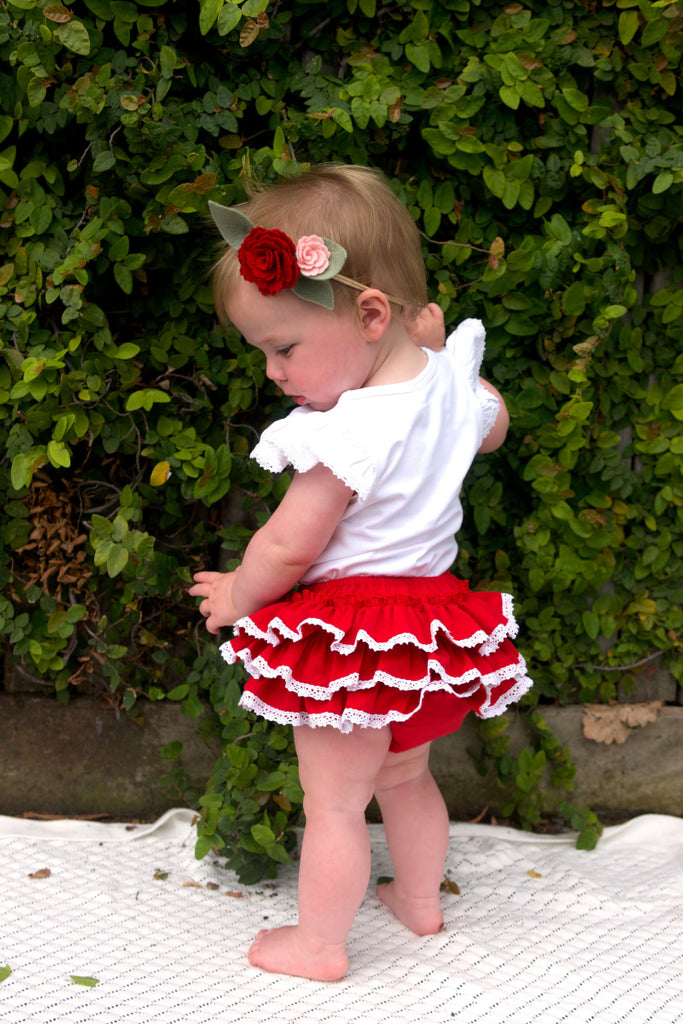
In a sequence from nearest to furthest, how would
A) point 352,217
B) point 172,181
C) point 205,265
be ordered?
point 352,217
point 172,181
point 205,265

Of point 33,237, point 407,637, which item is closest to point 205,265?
point 33,237

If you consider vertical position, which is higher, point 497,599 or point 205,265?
point 205,265

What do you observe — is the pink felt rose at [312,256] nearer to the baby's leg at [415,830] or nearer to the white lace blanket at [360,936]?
the baby's leg at [415,830]

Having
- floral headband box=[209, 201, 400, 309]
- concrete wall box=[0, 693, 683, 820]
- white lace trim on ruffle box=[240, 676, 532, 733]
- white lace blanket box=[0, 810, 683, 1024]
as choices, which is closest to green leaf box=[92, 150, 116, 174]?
floral headband box=[209, 201, 400, 309]

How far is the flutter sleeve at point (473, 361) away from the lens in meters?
1.78

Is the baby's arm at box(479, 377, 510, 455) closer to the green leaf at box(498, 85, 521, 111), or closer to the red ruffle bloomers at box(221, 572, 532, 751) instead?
the red ruffle bloomers at box(221, 572, 532, 751)

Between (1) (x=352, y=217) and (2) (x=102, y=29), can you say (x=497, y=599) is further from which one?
(2) (x=102, y=29)

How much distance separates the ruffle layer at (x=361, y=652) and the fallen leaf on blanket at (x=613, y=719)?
2.84 feet

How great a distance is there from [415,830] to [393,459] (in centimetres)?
77

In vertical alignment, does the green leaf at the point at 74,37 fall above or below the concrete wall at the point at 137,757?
above

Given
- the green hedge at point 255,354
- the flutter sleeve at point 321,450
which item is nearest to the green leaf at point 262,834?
the green hedge at point 255,354

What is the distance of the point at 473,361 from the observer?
1.82 m

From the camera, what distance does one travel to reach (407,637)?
5.03 feet

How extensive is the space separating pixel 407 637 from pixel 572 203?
1.20 m
